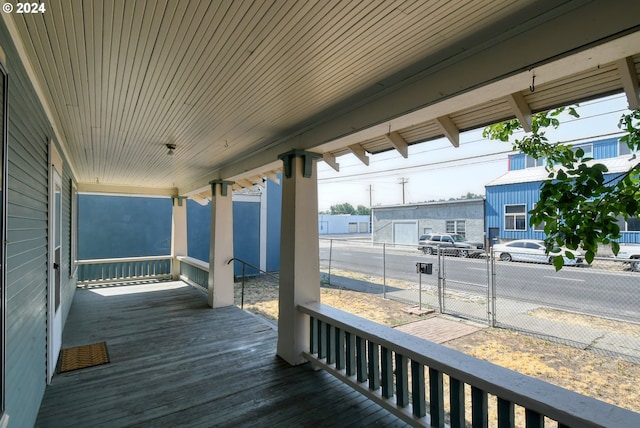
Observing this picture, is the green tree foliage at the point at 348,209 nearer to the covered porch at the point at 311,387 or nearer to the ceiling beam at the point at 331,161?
the ceiling beam at the point at 331,161

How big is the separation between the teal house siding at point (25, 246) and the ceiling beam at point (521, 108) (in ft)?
8.84

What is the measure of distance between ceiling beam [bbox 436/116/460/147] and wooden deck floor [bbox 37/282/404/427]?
2.20 m

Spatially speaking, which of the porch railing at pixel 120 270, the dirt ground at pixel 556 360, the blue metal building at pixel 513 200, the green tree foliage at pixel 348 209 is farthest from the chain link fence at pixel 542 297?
the green tree foliage at pixel 348 209

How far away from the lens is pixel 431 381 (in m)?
2.11

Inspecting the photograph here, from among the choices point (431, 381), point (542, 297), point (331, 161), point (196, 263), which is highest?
point (331, 161)

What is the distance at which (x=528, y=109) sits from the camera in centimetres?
207

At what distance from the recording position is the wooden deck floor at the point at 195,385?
8.07ft

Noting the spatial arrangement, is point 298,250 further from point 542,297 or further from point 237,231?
point 237,231

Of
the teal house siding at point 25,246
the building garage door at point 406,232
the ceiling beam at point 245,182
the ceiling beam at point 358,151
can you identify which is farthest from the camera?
the building garage door at point 406,232

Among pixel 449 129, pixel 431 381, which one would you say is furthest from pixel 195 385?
pixel 449 129

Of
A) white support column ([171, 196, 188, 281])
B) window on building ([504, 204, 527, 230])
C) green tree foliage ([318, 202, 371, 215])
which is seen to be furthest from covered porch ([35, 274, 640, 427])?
green tree foliage ([318, 202, 371, 215])

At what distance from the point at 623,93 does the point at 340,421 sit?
2757mm

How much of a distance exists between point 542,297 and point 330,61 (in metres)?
7.62

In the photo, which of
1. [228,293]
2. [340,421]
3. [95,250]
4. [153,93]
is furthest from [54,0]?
[95,250]
